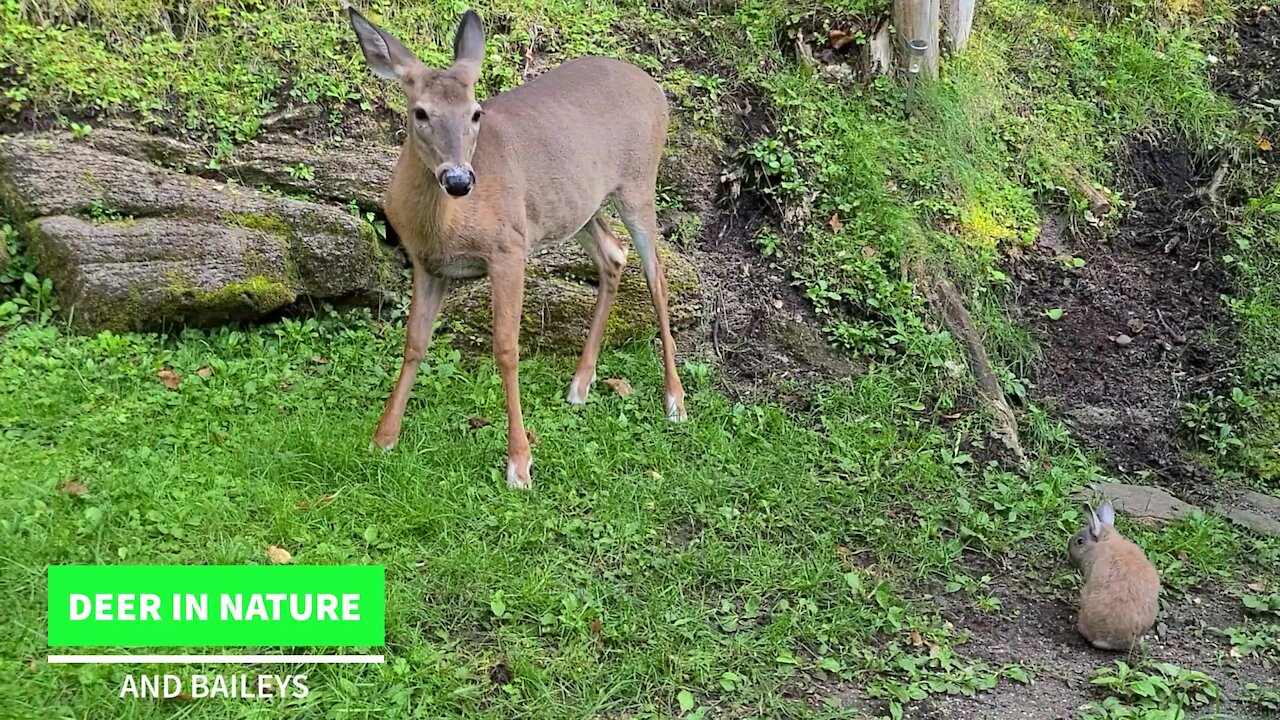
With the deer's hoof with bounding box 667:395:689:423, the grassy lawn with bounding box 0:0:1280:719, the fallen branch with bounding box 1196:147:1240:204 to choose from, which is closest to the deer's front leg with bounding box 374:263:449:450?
the grassy lawn with bounding box 0:0:1280:719

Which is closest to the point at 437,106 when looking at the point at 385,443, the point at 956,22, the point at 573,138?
the point at 573,138

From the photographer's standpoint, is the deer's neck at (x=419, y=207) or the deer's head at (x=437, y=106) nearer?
the deer's head at (x=437, y=106)

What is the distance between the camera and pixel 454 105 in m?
3.96

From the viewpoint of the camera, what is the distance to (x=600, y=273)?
18.0ft

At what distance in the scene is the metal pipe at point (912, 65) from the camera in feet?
23.2

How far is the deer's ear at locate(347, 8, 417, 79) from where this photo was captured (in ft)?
13.1

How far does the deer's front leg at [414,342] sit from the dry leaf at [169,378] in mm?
920

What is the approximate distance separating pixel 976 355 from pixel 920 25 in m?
2.39

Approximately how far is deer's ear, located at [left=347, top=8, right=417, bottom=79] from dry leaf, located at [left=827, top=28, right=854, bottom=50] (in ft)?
12.9

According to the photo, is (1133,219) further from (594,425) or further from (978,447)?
(594,425)

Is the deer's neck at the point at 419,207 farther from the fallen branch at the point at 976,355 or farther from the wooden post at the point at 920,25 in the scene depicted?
the wooden post at the point at 920,25

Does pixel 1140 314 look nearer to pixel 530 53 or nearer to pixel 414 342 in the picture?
pixel 530 53

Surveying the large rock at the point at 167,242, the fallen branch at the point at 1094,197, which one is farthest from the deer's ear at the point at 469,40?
the fallen branch at the point at 1094,197

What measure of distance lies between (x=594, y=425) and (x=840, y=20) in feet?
12.2
